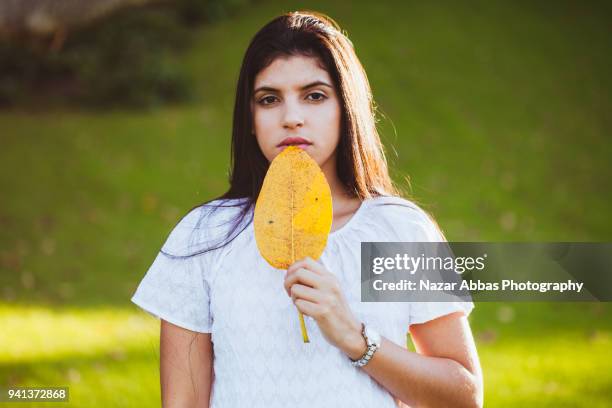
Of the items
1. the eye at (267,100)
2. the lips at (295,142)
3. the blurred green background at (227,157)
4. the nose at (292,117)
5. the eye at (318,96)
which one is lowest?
the lips at (295,142)

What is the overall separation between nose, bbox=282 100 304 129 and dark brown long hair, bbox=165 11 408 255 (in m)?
0.14

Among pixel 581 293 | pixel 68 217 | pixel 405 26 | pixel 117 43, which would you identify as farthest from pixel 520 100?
pixel 68 217

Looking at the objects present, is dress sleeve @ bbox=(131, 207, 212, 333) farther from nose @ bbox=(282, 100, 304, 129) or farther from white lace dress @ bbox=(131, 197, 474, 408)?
nose @ bbox=(282, 100, 304, 129)

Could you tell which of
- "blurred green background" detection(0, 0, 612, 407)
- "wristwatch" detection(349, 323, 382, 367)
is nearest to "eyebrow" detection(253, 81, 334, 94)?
"wristwatch" detection(349, 323, 382, 367)

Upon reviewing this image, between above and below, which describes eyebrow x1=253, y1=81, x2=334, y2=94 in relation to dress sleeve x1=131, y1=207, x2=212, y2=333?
above

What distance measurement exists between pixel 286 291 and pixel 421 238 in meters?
0.40

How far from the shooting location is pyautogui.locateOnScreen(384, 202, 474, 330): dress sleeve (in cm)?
164

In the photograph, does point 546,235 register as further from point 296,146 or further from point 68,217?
point 296,146

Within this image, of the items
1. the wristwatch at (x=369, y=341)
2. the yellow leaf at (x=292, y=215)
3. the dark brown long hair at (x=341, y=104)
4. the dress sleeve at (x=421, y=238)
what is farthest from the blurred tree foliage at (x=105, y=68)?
the wristwatch at (x=369, y=341)

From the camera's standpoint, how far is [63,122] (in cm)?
885

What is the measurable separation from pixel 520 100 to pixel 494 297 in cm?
506

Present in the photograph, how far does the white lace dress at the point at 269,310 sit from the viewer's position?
62.6 inches

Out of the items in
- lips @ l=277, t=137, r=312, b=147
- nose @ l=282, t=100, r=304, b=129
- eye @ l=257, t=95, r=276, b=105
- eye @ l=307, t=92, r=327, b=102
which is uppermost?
eye @ l=257, t=95, r=276, b=105

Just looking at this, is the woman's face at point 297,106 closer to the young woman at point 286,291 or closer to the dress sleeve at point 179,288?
the young woman at point 286,291
